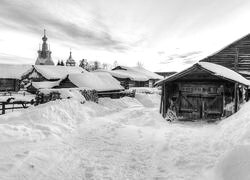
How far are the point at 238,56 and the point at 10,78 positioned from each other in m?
40.1

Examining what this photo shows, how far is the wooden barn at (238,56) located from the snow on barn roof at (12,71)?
3821 centimetres

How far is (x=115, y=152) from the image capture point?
7.25 m

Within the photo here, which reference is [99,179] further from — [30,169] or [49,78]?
[49,78]

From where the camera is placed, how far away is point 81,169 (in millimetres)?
5719

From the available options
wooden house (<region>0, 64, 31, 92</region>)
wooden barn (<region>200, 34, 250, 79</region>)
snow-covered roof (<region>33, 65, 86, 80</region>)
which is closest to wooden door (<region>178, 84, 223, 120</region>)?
wooden barn (<region>200, 34, 250, 79</region>)

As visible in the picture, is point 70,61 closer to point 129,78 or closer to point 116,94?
point 129,78

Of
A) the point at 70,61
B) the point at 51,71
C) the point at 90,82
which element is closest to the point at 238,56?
the point at 90,82

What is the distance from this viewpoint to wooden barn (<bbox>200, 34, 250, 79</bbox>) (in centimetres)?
2005

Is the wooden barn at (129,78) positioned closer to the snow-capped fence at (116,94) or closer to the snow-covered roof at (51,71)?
the snow-covered roof at (51,71)

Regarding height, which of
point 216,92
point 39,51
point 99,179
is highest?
point 39,51

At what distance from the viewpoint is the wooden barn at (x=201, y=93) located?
13570 millimetres

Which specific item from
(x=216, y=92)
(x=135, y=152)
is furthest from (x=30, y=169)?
(x=216, y=92)

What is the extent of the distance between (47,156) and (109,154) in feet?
6.13

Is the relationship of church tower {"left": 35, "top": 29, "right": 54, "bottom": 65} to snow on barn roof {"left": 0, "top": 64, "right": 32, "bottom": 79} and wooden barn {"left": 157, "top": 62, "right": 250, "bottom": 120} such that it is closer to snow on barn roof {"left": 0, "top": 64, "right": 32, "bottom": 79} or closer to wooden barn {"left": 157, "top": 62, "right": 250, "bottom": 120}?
snow on barn roof {"left": 0, "top": 64, "right": 32, "bottom": 79}
